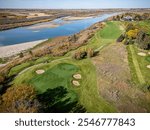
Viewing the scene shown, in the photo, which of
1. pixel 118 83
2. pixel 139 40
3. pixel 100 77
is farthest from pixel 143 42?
pixel 118 83

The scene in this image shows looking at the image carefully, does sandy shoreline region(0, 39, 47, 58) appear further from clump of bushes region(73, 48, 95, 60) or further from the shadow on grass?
the shadow on grass

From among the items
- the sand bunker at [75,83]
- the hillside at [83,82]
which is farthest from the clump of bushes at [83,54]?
the sand bunker at [75,83]

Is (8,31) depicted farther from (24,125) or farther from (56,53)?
(24,125)

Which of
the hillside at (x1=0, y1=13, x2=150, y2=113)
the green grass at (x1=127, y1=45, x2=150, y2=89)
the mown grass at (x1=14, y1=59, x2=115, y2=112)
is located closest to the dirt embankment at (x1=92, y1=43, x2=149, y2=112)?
the hillside at (x1=0, y1=13, x2=150, y2=113)

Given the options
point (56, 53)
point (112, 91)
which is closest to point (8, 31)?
point (56, 53)

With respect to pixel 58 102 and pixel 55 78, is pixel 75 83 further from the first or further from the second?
pixel 58 102
